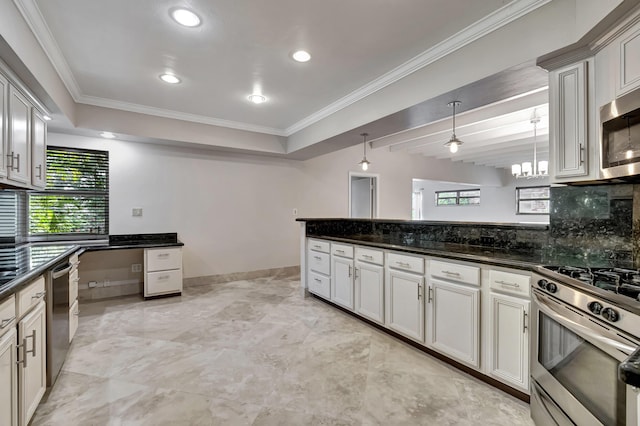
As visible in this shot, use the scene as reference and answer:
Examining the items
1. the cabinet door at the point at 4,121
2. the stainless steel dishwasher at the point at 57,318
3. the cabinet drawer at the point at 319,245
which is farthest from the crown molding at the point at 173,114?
the stainless steel dishwasher at the point at 57,318

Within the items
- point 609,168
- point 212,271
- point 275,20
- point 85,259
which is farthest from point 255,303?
point 609,168

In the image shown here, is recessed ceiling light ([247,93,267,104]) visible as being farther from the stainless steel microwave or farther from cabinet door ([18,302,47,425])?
the stainless steel microwave

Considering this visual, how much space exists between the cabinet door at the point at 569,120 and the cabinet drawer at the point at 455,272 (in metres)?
0.85

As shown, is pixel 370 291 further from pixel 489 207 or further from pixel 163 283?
pixel 489 207

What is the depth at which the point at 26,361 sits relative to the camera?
1.59 metres

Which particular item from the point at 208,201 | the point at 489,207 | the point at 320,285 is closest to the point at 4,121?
the point at 208,201

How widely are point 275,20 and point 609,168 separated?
7.54 ft

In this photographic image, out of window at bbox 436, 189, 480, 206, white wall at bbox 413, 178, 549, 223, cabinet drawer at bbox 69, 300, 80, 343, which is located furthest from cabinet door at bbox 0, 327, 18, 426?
window at bbox 436, 189, 480, 206

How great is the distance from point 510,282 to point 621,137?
101cm

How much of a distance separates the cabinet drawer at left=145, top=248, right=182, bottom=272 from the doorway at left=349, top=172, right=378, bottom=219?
3826mm

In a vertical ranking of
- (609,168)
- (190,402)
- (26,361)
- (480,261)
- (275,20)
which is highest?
(275,20)

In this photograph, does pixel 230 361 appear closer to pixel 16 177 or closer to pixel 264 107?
pixel 16 177

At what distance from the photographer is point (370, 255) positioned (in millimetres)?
3143

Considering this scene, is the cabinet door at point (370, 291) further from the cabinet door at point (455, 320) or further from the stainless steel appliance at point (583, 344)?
the stainless steel appliance at point (583, 344)
